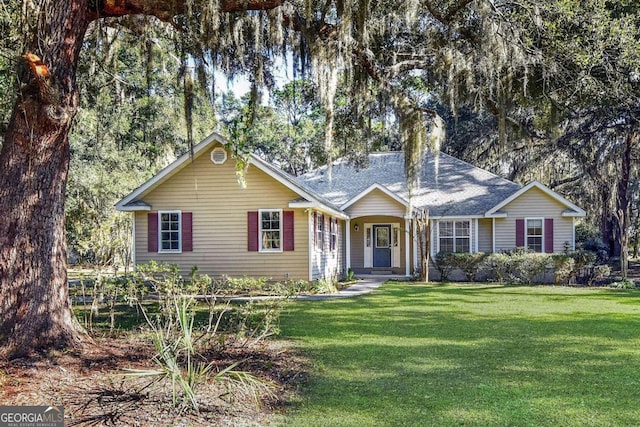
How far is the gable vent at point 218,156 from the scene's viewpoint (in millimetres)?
14969

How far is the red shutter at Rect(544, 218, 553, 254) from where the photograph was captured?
18234 millimetres

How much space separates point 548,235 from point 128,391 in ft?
53.8

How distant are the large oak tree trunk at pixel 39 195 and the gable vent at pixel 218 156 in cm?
873

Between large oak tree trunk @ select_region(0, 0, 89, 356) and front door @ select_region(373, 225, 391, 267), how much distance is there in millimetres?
15327

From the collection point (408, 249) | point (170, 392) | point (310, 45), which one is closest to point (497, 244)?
point (408, 249)

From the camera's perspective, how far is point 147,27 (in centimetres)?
845

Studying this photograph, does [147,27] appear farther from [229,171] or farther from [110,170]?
[110,170]

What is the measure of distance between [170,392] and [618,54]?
987 cm

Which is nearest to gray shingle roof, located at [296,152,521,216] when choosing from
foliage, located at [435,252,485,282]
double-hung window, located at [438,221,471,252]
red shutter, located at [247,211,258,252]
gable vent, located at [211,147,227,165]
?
double-hung window, located at [438,221,471,252]

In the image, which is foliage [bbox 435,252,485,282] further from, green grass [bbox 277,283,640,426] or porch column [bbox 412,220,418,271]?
green grass [bbox 277,283,640,426]

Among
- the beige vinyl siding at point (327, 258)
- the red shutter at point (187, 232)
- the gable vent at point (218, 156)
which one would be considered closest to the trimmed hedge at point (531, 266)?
the beige vinyl siding at point (327, 258)

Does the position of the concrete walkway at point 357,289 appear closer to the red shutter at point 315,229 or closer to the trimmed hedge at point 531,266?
the red shutter at point 315,229

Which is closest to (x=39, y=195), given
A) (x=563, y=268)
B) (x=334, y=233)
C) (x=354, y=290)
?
(x=354, y=290)

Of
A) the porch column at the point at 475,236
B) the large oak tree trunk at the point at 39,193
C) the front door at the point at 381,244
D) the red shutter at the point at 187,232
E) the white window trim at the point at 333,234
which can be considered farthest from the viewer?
the front door at the point at 381,244
